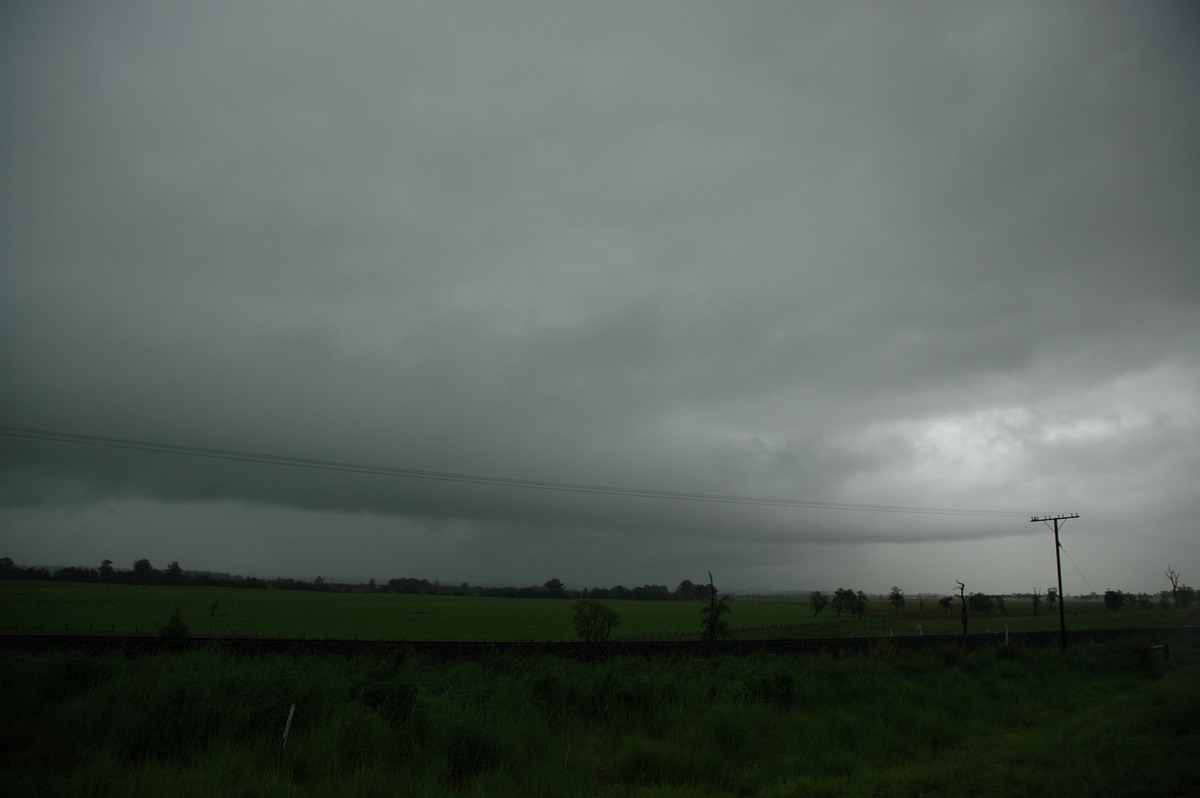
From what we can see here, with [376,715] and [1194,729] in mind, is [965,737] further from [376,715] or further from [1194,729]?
[376,715]

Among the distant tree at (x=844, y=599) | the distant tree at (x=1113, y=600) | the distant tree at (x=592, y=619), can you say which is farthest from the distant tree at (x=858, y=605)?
the distant tree at (x=592, y=619)

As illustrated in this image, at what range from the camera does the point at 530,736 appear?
943cm

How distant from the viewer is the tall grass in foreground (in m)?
7.55

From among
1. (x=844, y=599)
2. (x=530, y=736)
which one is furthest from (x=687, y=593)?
(x=530, y=736)

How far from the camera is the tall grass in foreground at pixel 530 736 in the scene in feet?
24.8

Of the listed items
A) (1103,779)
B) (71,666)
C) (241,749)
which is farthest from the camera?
(71,666)

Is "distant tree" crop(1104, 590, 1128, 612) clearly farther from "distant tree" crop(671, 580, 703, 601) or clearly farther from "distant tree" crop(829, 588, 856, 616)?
"distant tree" crop(671, 580, 703, 601)

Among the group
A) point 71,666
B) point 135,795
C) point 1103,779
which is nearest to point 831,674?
point 1103,779

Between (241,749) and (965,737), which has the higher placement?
(241,749)

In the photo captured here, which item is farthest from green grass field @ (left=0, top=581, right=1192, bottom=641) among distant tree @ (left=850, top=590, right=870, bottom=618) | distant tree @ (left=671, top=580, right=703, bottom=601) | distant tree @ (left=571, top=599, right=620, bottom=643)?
distant tree @ (left=671, top=580, right=703, bottom=601)

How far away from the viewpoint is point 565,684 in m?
12.1

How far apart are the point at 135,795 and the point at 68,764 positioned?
83.5 inches

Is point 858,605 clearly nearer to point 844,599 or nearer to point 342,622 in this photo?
point 844,599

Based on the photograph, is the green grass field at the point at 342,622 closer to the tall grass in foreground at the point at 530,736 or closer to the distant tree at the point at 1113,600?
the distant tree at the point at 1113,600
